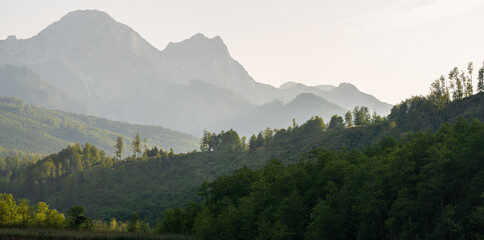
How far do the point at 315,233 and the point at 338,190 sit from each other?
11.3 m

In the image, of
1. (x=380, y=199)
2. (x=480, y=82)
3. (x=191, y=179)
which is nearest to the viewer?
(x=380, y=199)

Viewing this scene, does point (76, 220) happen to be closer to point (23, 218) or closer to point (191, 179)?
point (23, 218)

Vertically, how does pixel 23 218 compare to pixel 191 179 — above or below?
below

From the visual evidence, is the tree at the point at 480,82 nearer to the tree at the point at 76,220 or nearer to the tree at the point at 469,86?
the tree at the point at 469,86

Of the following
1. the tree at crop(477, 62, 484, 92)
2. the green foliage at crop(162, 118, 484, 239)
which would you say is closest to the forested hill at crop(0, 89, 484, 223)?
the tree at crop(477, 62, 484, 92)

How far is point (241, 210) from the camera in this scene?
244 ft

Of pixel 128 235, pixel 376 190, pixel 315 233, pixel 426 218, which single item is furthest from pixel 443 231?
pixel 128 235

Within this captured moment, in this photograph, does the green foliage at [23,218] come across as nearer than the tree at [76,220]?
Yes

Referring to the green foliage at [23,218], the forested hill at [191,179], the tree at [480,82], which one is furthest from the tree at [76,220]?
the tree at [480,82]

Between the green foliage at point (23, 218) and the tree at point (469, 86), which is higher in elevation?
the tree at point (469, 86)

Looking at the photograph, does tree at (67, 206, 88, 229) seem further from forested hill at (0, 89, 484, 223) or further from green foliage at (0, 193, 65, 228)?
forested hill at (0, 89, 484, 223)

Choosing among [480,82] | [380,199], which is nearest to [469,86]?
[480,82]

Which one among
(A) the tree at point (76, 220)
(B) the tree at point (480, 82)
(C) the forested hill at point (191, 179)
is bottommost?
(A) the tree at point (76, 220)

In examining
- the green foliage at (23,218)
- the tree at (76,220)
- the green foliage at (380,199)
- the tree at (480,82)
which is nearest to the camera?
the green foliage at (380,199)
